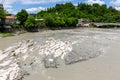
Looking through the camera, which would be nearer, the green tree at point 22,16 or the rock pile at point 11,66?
the rock pile at point 11,66

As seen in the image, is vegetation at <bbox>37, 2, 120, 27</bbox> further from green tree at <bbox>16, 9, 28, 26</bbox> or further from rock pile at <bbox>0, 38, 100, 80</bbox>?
rock pile at <bbox>0, 38, 100, 80</bbox>

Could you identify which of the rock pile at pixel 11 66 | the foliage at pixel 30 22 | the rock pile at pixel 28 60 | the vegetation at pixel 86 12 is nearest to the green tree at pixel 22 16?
the foliage at pixel 30 22

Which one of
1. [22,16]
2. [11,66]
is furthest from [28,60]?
[22,16]

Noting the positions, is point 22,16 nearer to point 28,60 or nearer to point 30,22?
point 30,22

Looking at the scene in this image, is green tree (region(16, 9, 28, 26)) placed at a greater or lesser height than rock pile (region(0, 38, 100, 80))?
greater

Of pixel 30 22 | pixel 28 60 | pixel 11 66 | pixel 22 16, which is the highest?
pixel 22 16

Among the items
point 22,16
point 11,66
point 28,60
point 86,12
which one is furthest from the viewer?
point 86,12

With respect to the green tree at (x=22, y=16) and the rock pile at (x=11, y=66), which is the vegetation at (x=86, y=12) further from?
the rock pile at (x=11, y=66)

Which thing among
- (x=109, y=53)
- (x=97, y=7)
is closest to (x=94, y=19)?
(x=97, y=7)

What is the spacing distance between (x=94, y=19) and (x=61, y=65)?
368 feet

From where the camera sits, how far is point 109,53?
3612 cm

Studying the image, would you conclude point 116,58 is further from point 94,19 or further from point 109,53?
point 94,19

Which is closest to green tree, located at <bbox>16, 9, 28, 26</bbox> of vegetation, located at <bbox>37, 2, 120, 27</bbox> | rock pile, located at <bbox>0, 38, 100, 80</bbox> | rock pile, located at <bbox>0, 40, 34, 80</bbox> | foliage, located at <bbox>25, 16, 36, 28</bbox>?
foliage, located at <bbox>25, 16, 36, 28</bbox>

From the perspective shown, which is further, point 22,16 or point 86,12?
point 86,12
